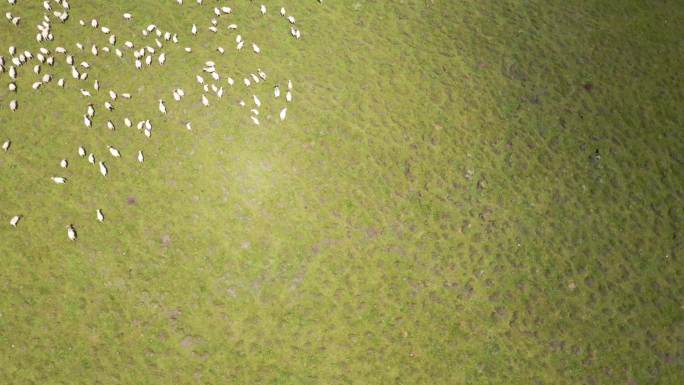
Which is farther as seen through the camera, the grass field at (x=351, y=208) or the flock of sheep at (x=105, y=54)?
the flock of sheep at (x=105, y=54)

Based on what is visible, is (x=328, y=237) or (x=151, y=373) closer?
(x=151, y=373)

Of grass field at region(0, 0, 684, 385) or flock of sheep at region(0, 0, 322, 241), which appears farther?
flock of sheep at region(0, 0, 322, 241)

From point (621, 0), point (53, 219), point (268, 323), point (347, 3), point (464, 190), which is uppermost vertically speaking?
point (621, 0)

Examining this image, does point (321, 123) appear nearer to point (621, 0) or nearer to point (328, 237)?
point (328, 237)

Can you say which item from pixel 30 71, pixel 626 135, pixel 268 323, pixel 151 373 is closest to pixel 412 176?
pixel 268 323
